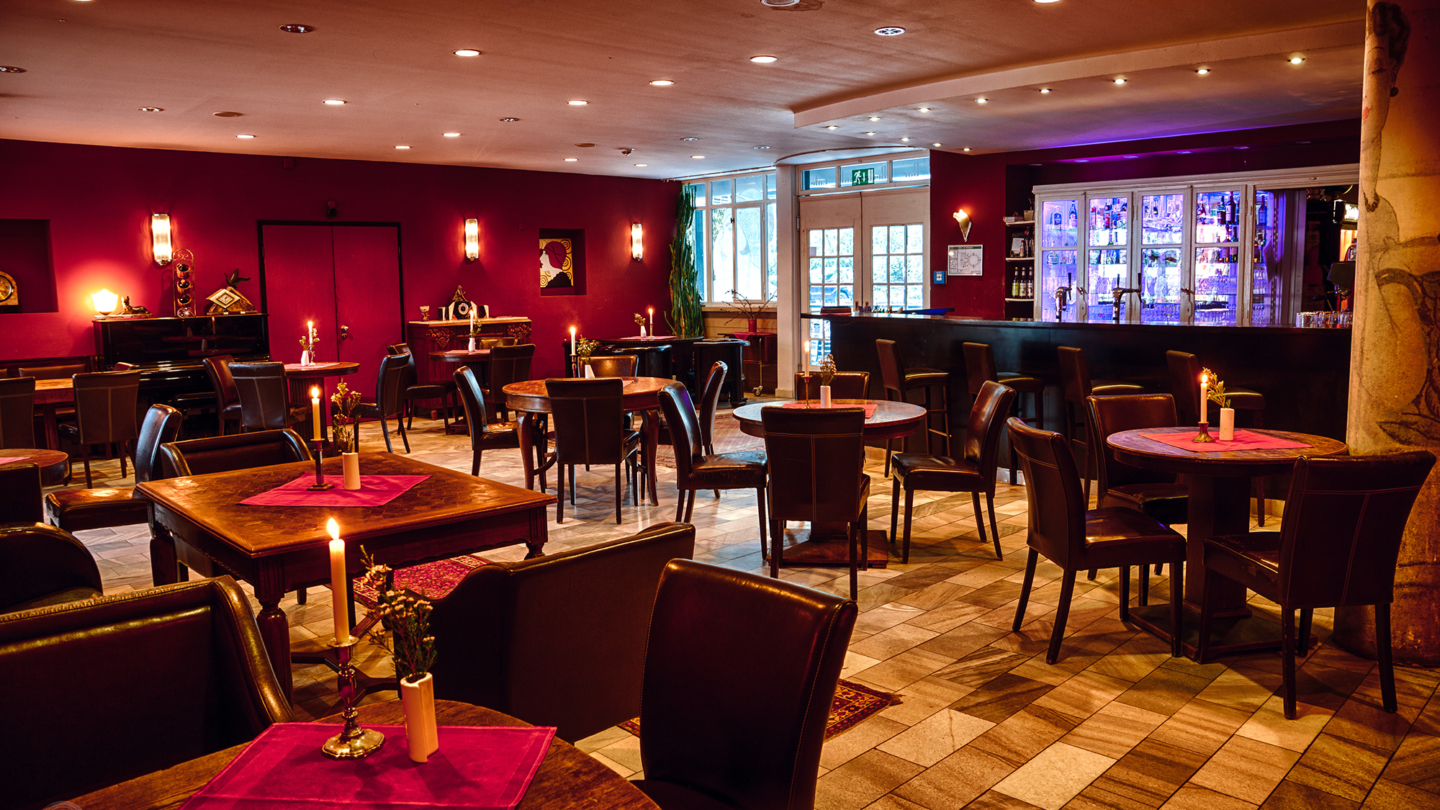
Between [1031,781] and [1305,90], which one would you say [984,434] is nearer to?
[1031,781]

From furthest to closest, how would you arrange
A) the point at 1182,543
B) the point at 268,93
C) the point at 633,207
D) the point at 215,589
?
the point at 633,207
the point at 268,93
the point at 1182,543
the point at 215,589

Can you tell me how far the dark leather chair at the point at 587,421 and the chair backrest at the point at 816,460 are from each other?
1.72 meters

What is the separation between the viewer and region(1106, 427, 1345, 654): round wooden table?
373 cm

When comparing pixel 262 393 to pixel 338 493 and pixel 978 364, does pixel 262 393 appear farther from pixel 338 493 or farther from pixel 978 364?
pixel 978 364

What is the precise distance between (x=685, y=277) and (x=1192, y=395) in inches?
359

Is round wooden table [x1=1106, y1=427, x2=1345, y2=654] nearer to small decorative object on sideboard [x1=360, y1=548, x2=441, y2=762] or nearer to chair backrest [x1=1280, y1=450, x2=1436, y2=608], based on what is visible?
chair backrest [x1=1280, y1=450, x2=1436, y2=608]

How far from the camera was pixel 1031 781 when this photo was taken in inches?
116

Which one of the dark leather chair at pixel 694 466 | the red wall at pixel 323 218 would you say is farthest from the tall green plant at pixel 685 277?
the dark leather chair at pixel 694 466

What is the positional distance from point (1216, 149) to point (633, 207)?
7566mm

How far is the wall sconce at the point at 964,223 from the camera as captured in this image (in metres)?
10.8

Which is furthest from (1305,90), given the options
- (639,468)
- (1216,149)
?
(639,468)

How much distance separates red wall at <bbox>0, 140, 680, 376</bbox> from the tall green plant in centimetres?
18

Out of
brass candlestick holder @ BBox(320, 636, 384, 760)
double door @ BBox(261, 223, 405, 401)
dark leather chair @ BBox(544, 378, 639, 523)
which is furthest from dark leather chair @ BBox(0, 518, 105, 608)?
double door @ BBox(261, 223, 405, 401)

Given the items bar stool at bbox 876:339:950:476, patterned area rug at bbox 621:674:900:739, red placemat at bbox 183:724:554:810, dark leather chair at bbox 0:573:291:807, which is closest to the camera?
red placemat at bbox 183:724:554:810
